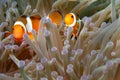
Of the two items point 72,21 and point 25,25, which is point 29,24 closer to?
point 25,25

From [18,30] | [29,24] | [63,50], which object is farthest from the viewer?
[29,24]

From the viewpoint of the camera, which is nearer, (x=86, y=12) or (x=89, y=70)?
(x=89, y=70)

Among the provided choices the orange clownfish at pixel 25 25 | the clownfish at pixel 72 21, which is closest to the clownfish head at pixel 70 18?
the clownfish at pixel 72 21

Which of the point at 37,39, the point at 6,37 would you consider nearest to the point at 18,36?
the point at 6,37

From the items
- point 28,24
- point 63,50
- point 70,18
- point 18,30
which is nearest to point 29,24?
Result: point 28,24

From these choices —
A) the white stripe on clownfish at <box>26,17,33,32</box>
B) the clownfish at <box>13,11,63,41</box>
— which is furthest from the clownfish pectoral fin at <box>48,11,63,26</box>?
the white stripe on clownfish at <box>26,17,33,32</box>

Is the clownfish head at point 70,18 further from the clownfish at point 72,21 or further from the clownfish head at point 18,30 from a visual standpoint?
the clownfish head at point 18,30

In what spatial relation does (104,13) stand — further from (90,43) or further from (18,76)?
(18,76)

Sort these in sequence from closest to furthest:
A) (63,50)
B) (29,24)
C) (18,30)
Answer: (63,50), (18,30), (29,24)
